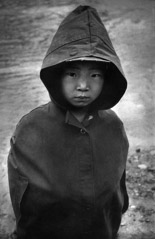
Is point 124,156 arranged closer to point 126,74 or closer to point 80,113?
point 80,113

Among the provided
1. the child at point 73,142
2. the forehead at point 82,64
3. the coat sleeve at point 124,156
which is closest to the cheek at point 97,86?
the child at point 73,142

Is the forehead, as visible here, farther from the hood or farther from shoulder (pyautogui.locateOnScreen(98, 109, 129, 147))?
shoulder (pyautogui.locateOnScreen(98, 109, 129, 147))

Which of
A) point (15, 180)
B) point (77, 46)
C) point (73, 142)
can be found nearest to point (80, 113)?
point (73, 142)

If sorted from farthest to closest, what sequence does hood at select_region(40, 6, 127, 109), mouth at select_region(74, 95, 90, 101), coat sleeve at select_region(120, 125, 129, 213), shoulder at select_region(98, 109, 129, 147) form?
coat sleeve at select_region(120, 125, 129, 213)
shoulder at select_region(98, 109, 129, 147)
mouth at select_region(74, 95, 90, 101)
hood at select_region(40, 6, 127, 109)

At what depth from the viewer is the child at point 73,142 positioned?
211 centimetres

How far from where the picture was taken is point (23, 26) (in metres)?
6.92

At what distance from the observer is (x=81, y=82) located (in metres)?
2.11

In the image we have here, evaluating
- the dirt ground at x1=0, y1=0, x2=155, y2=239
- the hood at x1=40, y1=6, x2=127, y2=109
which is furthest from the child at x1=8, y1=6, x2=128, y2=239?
the dirt ground at x1=0, y1=0, x2=155, y2=239

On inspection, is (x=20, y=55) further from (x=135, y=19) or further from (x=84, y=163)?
(x=84, y=163)

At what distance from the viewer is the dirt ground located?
3537 mm

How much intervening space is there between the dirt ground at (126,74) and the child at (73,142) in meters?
0.83

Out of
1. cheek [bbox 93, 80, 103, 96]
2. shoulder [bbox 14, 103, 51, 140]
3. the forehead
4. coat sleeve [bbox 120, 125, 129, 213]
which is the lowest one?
coat sleeve [bbox 120, 125, 129, 213]

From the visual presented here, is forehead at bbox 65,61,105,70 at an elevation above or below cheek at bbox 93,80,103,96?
above

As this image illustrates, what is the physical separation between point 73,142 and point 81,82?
0.40 meters
